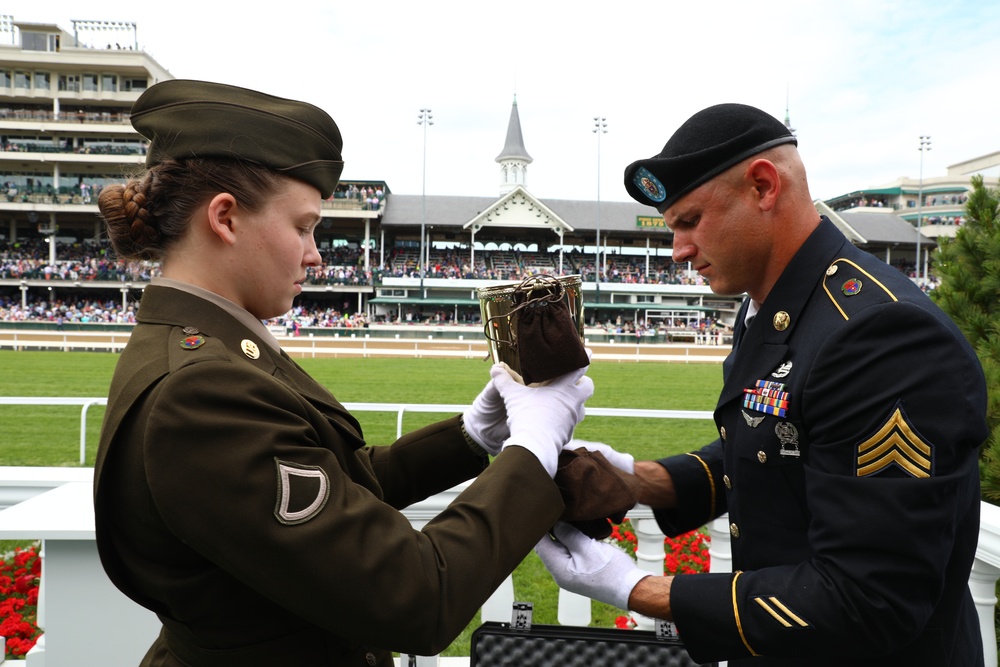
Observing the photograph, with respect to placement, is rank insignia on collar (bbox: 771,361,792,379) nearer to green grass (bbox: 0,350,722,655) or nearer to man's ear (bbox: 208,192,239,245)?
man's ear (bbox: 208,192,239,245)

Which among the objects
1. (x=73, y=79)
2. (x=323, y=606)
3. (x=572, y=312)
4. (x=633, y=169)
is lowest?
(x=323, y=606)

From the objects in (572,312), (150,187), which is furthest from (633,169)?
(150,187)

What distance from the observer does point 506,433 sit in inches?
94.8

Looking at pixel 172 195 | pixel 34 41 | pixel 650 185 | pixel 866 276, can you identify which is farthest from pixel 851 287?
pixel 34 41

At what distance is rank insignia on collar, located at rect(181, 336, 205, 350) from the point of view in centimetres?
146

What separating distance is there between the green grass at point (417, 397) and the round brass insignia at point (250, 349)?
3.50m

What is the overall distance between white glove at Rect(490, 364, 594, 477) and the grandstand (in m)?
46.6

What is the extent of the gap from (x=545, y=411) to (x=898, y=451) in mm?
813

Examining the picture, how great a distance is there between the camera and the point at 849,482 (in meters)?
1.56

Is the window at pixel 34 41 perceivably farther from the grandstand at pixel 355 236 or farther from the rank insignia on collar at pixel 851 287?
the rank insignia on collar at pixel 851 287

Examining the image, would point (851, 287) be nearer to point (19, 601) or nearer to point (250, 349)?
point (250, 349)

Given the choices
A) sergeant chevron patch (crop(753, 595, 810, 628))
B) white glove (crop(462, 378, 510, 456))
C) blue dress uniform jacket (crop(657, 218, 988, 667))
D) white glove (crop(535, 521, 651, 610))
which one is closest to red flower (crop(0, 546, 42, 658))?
white glove (crop(462, 378, 510, 456))

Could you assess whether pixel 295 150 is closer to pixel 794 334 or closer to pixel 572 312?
pixel 572 312

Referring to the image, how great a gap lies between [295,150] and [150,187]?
1.10 feet
